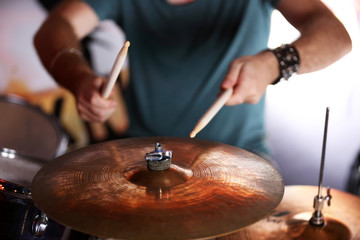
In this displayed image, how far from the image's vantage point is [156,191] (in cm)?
74

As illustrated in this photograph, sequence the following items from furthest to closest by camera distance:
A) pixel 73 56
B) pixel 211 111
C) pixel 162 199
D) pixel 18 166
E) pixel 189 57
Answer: pixel 189 57 → pixel 73 56 → pixel 18 166 → pixel 211 111 → pixel 162 199

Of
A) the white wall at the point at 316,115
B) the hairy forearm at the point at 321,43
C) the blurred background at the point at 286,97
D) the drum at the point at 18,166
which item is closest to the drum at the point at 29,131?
the blurred background at the point at 286,97

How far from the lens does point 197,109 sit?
1521 mm

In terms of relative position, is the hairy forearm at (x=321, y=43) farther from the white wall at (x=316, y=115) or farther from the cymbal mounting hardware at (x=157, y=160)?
the white wall at (x=316, y=115)

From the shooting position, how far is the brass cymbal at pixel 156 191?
0.63 meters

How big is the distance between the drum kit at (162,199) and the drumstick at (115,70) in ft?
0.39

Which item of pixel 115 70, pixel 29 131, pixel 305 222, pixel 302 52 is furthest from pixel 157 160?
pixel 29 131

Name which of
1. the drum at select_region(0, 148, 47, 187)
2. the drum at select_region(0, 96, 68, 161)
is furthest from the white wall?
the drum at select_region(0, 148, 47, 187)

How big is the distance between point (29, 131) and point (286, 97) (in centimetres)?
126

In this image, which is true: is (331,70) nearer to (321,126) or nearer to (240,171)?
(321,126)

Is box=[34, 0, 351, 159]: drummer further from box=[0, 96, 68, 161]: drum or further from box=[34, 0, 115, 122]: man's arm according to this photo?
box=[0, 96, 68, 161]: drum

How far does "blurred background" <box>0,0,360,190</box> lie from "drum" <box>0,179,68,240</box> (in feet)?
2.54

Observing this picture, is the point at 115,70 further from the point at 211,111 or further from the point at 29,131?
the point at 29,131

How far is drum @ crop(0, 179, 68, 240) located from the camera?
82cm
